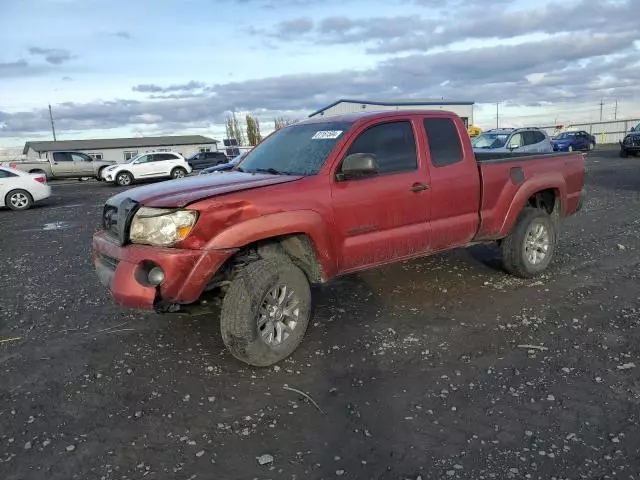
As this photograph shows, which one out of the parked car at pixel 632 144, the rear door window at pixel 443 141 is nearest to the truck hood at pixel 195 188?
the rear door window at pixel 443 141

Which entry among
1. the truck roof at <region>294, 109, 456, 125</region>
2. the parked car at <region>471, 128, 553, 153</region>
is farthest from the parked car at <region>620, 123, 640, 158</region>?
the truck roof at <region>294, 109, 456, 125</region>

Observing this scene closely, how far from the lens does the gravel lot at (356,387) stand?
299 cm

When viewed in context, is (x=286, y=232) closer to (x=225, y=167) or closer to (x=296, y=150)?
(x=296, y=150)

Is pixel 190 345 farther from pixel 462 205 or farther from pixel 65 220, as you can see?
pixel 65 220

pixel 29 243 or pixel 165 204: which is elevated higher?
pixel 165 204

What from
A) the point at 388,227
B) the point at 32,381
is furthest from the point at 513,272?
the point at 32,381

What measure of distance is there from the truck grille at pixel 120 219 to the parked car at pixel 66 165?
1075 inches

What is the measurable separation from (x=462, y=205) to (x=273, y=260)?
86.2 inches

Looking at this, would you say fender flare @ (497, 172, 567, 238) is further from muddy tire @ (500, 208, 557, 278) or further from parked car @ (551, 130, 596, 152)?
parked car @ (551, 130, 596, 152)

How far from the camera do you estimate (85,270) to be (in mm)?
7453

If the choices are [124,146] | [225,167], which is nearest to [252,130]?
[124,146]

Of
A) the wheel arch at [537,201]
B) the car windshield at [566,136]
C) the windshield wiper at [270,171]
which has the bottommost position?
the car windshield at [566,136]

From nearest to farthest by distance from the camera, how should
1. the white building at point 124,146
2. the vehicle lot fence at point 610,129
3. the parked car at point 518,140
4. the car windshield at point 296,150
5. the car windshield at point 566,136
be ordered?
the car windshield at point 296,150
the parked car at point 518,140
the car windshield at point 566,136
the vehicle lot fence at point 610,129
the white building at point 124,146

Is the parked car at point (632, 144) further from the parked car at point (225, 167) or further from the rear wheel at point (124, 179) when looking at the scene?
the rear wheel at point (124, 179)
